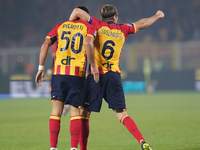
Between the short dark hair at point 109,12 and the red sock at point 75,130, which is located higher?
the short dark hair at point 109,12

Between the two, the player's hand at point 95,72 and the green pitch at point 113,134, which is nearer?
the player's hand at point 95,72

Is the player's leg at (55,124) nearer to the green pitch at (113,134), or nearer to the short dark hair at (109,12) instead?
the green pitch at (113,134)

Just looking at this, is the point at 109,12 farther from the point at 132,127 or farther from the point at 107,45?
the point at 132,127

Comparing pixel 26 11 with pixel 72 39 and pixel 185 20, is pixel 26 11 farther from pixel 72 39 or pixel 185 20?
pixel 72 39

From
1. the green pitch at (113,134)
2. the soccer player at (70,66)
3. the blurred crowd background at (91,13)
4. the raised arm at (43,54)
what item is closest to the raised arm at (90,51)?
the soccer player at (70,66)

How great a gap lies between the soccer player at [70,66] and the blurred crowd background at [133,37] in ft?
46.3

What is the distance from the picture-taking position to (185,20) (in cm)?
2544

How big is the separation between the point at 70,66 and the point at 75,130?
0.76m

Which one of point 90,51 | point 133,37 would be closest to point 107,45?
point 90,51

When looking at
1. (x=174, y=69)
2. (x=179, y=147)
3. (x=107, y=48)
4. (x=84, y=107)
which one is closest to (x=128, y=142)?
(x=179, y=147)

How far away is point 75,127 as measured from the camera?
4.16 metres

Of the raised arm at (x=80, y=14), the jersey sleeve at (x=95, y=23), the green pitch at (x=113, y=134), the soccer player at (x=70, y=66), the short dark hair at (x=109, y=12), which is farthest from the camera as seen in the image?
the green pitch at (x=113, y=134)

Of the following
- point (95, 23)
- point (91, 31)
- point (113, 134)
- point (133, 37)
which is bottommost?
point (113, 134)

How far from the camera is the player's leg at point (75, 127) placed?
409cm
